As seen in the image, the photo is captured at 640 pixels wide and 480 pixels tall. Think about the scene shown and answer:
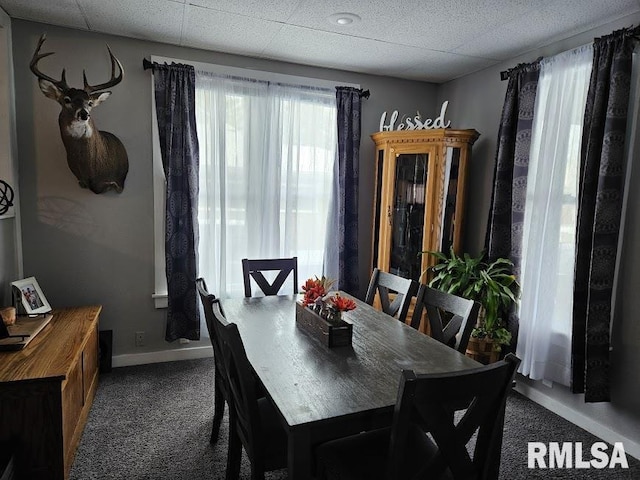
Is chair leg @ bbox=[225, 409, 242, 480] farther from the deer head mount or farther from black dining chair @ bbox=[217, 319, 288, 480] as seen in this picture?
the deer head mount

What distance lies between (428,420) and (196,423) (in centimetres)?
181

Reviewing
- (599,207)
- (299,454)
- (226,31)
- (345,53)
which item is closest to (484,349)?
(599,207)

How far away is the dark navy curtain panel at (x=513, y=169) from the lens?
9.25 feet

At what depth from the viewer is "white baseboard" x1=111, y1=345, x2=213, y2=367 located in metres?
3.17

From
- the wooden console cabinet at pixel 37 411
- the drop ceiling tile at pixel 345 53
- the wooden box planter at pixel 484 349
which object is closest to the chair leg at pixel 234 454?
the wooden console cabinet at pixel 37 411

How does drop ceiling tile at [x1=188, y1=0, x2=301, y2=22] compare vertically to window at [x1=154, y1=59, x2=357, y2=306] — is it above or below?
above

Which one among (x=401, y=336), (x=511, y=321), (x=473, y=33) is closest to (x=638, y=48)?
A: (x=473, y=33)

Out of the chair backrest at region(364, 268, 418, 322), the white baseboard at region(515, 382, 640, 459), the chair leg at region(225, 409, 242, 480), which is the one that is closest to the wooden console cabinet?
the chair leg at region(225, 409, 242, 480)

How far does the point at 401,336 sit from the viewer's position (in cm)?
200

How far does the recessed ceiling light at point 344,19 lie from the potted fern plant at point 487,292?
1.78m

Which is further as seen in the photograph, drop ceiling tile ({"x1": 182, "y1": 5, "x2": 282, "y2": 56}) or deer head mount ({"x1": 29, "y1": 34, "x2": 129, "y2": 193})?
drop ceiling tile ({"x1": 182, "y1": 5, "x2": 282, "y2": 56})

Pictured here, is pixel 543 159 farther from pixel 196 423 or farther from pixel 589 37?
pixel 196 423

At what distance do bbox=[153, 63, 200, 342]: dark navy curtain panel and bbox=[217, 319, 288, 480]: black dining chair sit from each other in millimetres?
1577

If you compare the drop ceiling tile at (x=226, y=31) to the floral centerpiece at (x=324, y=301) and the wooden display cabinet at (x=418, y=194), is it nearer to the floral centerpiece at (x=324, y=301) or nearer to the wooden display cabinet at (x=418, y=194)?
the wooden display cabinet at (x=418, y=194)
